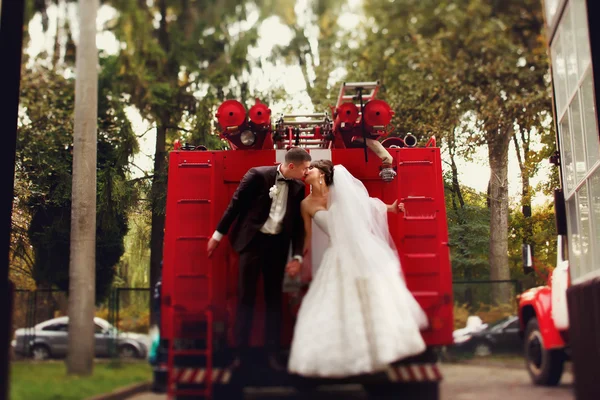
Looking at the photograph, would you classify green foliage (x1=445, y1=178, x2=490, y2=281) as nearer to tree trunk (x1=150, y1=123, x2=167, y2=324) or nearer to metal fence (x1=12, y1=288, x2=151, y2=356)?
tree trunk (x1=150, y1=123, x2=167, y2=324)

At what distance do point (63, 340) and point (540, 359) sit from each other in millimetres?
6234

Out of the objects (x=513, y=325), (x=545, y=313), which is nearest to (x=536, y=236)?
(x=513, y=325)

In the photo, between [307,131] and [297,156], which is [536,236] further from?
[297,156]

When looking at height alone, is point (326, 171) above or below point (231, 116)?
below

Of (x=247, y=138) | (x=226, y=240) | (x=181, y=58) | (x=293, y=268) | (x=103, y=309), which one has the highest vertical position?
(x=181, y=58)

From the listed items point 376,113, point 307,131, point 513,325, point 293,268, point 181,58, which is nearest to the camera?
point 293,268

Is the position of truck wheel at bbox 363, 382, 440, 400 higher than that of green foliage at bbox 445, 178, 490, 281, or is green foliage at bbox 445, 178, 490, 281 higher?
green foliage at bbox 445, 178, 490, 281

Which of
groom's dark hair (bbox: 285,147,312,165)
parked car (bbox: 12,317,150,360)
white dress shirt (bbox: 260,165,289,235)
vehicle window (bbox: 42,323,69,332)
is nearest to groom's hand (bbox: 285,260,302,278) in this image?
white dress shirt (bbox: 260,165,289,235)

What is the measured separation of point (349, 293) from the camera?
4.65m

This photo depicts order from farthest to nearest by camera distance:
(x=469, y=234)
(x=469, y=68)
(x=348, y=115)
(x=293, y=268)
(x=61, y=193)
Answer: (x=469, y=68)
(x=61, y=193)
(x=469, y=234)
(x=348, y=115)
(x=293, y=268)

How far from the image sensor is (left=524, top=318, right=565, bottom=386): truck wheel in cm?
602

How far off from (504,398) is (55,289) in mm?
6735

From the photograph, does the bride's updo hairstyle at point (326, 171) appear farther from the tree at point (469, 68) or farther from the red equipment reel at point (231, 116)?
the tree at point (469, 68)

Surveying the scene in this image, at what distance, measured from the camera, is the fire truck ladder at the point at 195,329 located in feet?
16.1
